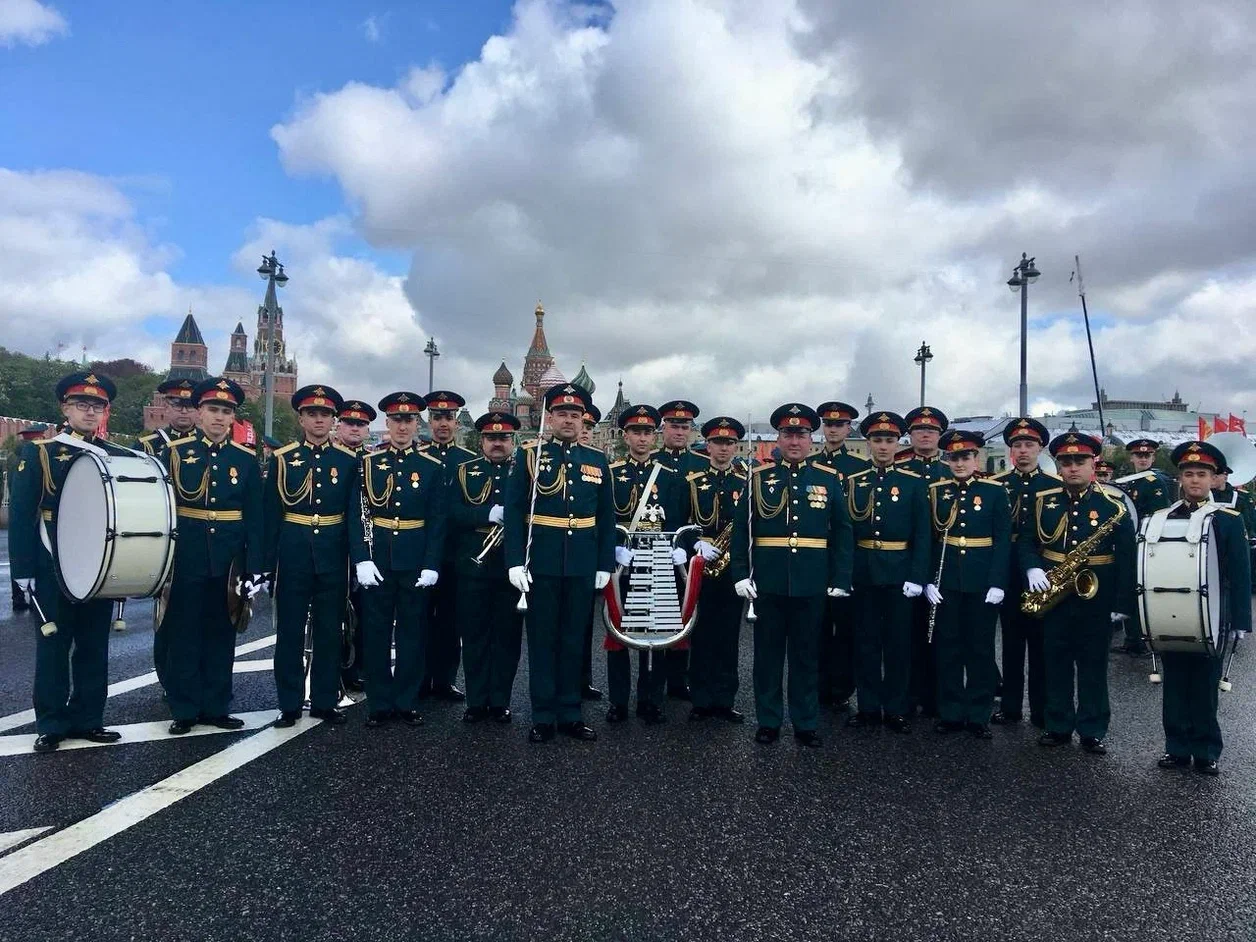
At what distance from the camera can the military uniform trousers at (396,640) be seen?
21.4 ft

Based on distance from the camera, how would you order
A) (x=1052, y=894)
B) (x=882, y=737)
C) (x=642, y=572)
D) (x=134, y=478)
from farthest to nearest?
(x=642, y=572), (x=882, y=737), (x=134, y=478), (x=1052, y=894)

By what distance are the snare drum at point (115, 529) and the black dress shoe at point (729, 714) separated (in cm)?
429

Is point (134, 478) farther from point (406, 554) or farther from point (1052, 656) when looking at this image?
point (1052, 656)

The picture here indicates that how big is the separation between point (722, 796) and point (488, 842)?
1486 millimetres

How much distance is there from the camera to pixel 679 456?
7.75 metres

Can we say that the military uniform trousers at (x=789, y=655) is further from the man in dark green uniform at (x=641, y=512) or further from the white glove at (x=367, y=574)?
the white glove at (x=367, y=574)

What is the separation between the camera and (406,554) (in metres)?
6.69

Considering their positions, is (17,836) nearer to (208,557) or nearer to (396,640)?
(208,557)

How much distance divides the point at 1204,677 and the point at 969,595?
1637 mm

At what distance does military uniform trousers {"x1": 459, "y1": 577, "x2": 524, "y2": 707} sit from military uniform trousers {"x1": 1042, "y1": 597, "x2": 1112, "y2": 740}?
13.8ft

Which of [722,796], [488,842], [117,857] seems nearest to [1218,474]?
[722,796]

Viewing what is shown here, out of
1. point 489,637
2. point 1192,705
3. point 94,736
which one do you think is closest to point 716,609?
point 489,637

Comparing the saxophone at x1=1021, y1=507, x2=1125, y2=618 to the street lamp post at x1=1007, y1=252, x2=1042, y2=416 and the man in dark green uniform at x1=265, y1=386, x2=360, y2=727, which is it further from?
the street lamp post at x1=1007, y1=252, x2=1042, y2=416

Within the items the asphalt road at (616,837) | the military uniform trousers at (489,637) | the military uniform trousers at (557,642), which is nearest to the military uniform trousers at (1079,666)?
the asphalt road at (616,837)
